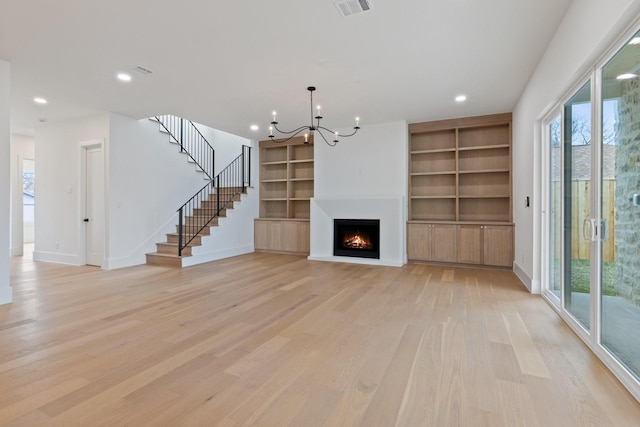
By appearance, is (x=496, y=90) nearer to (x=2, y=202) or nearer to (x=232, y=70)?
(x=232, y=70)

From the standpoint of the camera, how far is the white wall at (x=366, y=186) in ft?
20.8

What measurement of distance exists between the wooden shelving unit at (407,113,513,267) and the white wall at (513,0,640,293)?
1.54ft

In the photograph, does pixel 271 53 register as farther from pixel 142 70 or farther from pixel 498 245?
pixel 498 245

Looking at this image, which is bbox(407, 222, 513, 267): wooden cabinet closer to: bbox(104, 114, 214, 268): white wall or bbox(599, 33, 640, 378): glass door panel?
bbox(599, 33, 640, 378): glass door panel

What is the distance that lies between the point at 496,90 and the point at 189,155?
20.7 ft

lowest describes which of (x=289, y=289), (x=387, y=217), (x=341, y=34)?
(x=289, y=289)

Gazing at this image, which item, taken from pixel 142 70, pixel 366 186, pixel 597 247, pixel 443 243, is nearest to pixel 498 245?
pixel 443 243

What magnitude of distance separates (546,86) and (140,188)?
21.8 ft

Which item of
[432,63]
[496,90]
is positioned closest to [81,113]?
[432,63]

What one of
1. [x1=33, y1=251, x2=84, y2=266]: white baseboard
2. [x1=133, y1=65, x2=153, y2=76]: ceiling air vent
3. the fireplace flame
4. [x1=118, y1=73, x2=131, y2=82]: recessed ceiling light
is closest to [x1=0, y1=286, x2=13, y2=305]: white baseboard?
[x1=33, y1=251, x2=84, y2=266]: white baseboard

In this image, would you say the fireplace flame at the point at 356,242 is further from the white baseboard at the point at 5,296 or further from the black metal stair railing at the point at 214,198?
the white baseboard at the point at 5,296

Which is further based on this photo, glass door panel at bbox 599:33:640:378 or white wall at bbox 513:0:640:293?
white wall at bbox 513:0:640:293

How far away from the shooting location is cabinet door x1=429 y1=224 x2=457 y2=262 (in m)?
6.00

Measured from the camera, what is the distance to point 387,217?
6.39 metres
